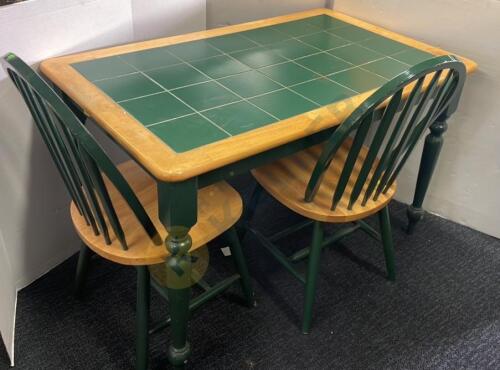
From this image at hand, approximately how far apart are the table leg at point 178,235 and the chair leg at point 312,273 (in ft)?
1.44

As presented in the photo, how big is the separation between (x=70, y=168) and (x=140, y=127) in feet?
0.61

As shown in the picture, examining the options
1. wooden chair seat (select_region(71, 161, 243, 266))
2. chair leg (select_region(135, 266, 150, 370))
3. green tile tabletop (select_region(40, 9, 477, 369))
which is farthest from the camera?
chair leg (select_region(135, 266, 150, 370))

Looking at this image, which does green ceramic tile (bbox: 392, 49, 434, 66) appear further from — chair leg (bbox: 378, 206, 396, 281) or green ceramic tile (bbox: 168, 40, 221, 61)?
green ceramic tile (bbox: 168, 40, 221, 61)

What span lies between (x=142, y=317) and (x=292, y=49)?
0.94 metres

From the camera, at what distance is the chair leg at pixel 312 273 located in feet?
4.75

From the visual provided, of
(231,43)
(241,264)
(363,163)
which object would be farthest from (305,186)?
(231,43)

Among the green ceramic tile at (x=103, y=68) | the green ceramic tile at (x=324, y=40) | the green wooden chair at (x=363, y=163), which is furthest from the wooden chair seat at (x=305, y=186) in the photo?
the green ceramic tile at (x=103, y=68)

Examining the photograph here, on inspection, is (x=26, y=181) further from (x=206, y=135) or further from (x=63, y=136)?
(x=206, y=135)

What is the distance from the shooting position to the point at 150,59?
57.6 inches

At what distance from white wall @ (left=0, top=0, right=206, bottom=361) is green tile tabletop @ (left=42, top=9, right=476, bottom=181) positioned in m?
0.10

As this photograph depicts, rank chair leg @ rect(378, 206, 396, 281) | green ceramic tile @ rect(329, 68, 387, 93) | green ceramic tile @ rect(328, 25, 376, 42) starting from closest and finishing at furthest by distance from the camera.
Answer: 1. green ceramic tile @ rect(329, 68, 387, 93)
2. chair leg @ rect(378, 206, 396, 281)
3. green ceramic tile @ rect(328, 25, 376, 42)

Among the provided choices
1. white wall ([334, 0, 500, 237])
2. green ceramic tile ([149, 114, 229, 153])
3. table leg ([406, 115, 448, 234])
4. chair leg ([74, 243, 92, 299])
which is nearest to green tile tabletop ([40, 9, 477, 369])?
green ceramic tile ([149, 114, 229, 153])

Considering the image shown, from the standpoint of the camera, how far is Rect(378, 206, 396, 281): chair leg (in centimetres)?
163

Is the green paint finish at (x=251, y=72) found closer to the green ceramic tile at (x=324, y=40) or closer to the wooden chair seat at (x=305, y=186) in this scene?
the green ceramic tile at (x=324, y=40)
